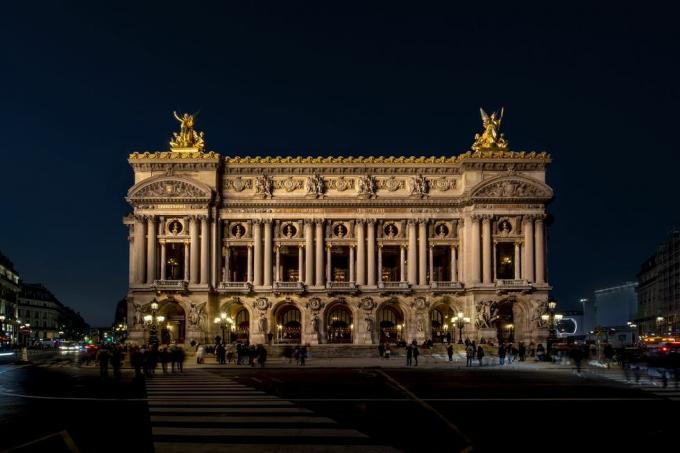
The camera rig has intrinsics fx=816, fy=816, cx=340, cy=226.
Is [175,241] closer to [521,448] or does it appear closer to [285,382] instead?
[285,382]

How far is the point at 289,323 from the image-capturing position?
98.2 meters

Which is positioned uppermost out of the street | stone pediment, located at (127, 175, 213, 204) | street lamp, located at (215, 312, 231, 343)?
stone pediment, located at (127, 175, 213, 204)

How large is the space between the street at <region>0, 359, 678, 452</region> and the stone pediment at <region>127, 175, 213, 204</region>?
47.2m

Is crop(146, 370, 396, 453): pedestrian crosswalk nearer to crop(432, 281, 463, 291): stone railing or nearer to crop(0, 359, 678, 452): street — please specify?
crop(0, 359, 678, 452): street

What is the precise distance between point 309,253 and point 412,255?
1196cm

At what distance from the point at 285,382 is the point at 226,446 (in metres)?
22.5

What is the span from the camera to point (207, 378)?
1906 inches

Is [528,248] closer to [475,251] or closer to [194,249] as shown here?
[475,251]

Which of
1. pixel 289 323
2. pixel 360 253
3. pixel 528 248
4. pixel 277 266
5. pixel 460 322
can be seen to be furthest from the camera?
pixel 289 323

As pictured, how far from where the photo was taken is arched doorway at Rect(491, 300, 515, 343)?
308ft

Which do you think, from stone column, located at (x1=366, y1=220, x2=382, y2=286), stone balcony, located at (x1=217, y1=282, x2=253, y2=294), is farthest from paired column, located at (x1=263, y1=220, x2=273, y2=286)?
stone column, located at (x1=366, y1=220, x2=382, y2=286)

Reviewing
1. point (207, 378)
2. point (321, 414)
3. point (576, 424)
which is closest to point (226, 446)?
point (321, 414)

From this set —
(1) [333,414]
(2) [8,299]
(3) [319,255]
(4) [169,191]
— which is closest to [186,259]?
(4) [169,191]

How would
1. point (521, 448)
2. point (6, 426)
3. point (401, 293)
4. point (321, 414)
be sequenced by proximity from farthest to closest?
point (401, 293)
point (321, 414)
point (6, 426)
point (521, 448)
